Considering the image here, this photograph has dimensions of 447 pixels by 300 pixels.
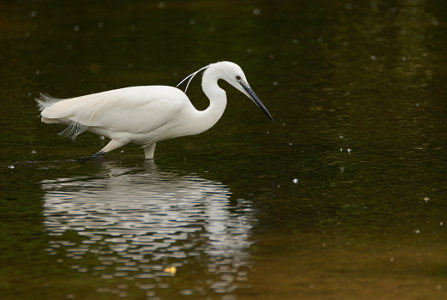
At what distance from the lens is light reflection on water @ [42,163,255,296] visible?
554cm

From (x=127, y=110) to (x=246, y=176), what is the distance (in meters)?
1.22

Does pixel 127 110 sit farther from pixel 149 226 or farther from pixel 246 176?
pixel 149 226

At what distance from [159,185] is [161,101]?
920mm

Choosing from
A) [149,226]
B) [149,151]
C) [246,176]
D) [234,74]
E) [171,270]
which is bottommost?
[171,270]

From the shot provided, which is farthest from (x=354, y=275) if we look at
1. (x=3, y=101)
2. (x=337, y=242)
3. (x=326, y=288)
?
(x=3, y=101)

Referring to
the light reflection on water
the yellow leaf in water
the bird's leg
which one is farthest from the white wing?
the yellow leaf in water

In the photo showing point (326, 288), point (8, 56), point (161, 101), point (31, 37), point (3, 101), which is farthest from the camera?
point (31, 37)

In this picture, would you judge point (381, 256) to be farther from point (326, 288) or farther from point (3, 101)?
point (3, 101)

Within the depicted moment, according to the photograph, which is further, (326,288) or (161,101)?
(161,101)

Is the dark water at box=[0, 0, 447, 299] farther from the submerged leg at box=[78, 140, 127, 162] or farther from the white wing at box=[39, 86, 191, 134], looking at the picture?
the white wing at box=[39, 86, 191, 134]

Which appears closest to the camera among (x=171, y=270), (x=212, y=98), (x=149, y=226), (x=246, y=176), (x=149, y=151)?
(x=171, y=270)

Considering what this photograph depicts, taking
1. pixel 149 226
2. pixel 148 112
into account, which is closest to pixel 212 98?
pixel 148 112

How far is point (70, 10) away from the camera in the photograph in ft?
56.5

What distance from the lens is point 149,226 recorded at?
20.9ft
